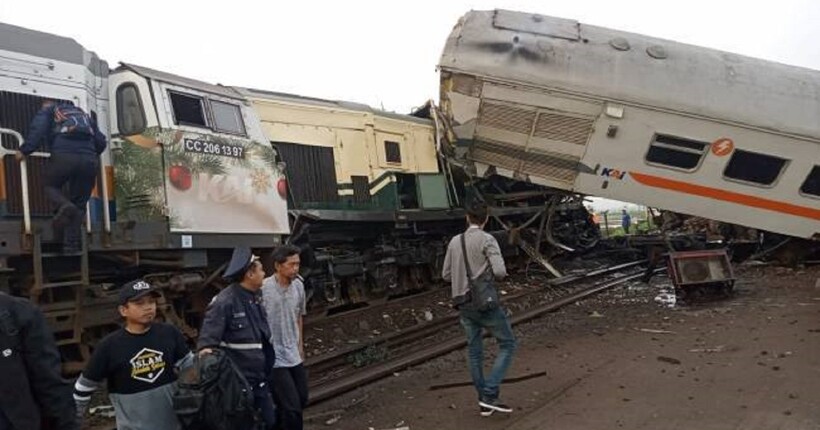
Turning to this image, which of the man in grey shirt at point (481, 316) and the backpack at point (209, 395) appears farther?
the man in grey shirt at point (481, 316)

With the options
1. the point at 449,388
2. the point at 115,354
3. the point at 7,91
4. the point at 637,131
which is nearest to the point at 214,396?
the point at 115,354

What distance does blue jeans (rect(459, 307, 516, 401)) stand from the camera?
18.3 feet

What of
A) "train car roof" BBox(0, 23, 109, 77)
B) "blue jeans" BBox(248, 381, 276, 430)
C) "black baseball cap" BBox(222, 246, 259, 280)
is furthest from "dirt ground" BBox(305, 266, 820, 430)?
Result: "train car roof" BBox(0, 23, 109, 77)

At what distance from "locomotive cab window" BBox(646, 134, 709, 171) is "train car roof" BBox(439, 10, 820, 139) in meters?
0.47

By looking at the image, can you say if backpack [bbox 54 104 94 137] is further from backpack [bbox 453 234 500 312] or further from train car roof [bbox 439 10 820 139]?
train car roof [bbox 439 10 820 139]

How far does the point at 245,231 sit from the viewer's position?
26.2 feet

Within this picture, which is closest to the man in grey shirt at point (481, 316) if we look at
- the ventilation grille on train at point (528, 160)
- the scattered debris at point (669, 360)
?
the scattered debris at point (669, 360)

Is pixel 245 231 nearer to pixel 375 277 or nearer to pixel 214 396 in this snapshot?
pixel 375 277

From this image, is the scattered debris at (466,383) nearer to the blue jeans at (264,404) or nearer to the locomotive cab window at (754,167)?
the blue jeans at (264,404)

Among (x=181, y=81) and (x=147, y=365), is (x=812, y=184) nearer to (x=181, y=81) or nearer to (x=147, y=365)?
(x=181, y=81)

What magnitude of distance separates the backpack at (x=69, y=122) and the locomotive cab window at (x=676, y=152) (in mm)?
8036

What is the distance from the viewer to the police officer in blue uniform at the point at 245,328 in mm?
3918

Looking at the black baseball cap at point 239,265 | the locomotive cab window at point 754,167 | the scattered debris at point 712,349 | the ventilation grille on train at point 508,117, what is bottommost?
the scattered debris at point 712,349

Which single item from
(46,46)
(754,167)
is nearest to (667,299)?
(754,167)
